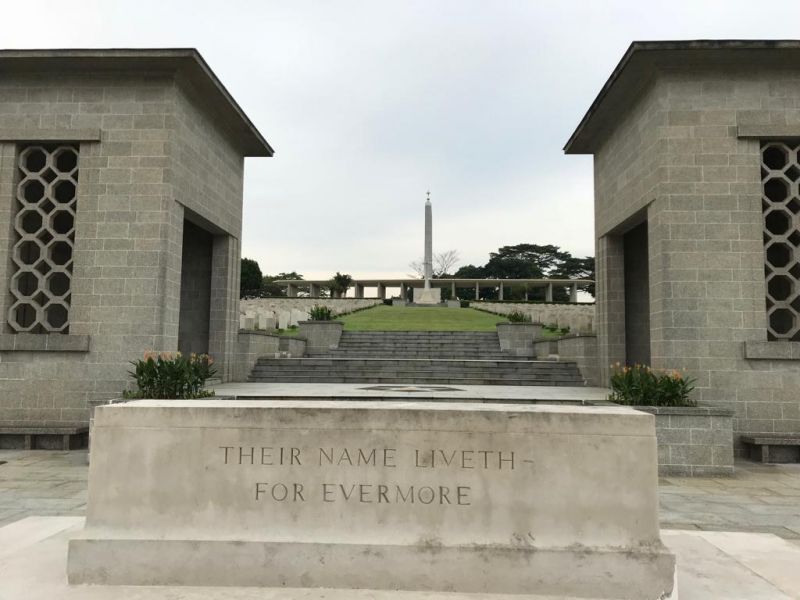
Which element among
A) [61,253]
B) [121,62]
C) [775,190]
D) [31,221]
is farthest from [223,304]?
[775,190]

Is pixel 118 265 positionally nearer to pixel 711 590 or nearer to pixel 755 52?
pixel 711 590

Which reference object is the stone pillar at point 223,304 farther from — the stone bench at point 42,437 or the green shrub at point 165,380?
the green shrub at point 165,380

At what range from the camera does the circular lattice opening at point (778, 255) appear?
10.8 m

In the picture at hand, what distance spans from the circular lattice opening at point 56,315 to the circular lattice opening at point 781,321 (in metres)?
14.2

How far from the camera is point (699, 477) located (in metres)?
8.20

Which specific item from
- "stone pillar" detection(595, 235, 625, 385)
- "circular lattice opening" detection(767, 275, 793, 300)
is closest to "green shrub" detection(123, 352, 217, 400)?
"stone pillar" detection(595, 235, 625, 385)

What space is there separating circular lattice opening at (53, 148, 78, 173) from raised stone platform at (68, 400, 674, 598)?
953 cm

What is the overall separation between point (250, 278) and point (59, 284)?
151 ft

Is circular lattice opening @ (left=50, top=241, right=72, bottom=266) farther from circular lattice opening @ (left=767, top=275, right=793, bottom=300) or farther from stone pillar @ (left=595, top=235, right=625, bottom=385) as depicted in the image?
circular lattice opening @ (left=767, top=275, right=793, bottom=300)

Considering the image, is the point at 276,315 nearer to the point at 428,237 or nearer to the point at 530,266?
the point at 428,237

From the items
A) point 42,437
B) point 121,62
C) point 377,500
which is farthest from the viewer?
point 121,62

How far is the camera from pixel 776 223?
430 inches

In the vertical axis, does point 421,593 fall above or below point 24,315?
below

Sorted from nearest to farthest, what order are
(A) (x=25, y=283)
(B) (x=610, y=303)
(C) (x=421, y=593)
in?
(C) (x=421, y=593) → (A) (x=25, y=283) → (B) (x=610, y=303)
